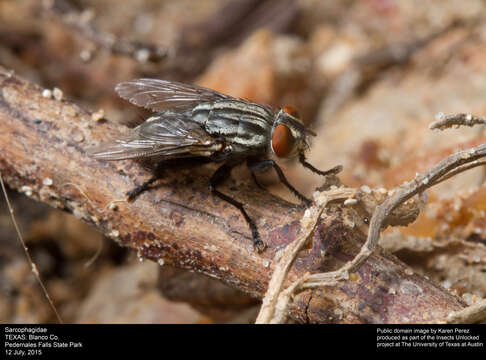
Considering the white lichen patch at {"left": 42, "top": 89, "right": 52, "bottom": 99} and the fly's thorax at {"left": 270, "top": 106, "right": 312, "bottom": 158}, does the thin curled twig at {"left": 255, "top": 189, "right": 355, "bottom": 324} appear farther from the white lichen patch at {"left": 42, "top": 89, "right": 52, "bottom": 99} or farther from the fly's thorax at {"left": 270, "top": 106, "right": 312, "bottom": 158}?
the white lichen patch at {"left": 42, "top": 89, "right": 52, "bottom": 99}

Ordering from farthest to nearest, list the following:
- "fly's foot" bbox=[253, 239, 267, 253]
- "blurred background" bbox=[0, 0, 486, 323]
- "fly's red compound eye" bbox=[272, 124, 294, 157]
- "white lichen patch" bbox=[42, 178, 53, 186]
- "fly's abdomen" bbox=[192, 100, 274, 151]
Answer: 1. "blurred background" bbox=[0, 0, 486, 323]
2. "fly's abdomen" bbox=[192, 100, 274, 151]
3. "fly's red compound eye" bbox=[272, 124, 294, 157]
4. "white lichen patch" bbox=[42, 178, 53, 186]
5. "fly's foot" bbox=[253, 239, 267, 253]

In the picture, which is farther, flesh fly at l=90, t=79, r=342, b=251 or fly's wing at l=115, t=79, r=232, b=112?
fly's wing at l=115, t=79, r=232, b=112

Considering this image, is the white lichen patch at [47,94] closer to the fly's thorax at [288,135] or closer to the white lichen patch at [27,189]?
the white lichen patch at [27,189]

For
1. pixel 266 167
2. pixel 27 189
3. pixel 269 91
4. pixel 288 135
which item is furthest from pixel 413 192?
pixel 269 91

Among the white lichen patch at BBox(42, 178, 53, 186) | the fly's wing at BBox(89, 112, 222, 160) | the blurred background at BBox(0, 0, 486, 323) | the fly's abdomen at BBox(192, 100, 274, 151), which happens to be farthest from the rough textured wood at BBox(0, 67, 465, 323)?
the blurred background at BBox(0, 0, 486, 323)

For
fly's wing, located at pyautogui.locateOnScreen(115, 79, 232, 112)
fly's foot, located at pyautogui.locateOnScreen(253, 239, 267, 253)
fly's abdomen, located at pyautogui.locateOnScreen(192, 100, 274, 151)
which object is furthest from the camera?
fly's wing, located at pyautogui.locateOnScreen(115, 79, 232, 112)

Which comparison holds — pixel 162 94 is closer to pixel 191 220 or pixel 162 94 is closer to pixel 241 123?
pixel 241 123
